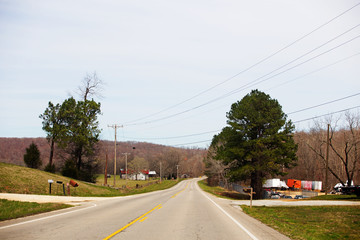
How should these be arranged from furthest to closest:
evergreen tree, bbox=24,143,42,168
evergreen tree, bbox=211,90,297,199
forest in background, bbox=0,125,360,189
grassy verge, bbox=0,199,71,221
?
1. forest in background, bbox=0,125,360,189
2. evergreen tree, bbox=24,143,42,168
3. evergreen tree, bbox=211,90,297,199
4. grassy verge, bbox=0,199,71,221

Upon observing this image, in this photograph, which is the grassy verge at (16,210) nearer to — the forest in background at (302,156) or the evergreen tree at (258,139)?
the evergreen tree at (258,139)

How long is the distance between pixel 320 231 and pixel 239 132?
30365 millimetres

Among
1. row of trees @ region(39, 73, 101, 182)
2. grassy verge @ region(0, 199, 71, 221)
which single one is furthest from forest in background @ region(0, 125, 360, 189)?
grassy verge @ region(0, 199, 71, 221)

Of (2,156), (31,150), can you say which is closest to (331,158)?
(31,150)

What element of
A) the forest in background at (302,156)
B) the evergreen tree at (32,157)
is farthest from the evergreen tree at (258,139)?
the evergreen tree at (32,157)

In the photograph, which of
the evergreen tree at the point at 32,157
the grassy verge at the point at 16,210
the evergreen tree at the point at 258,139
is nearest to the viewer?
the grassy verge at the point at 16,210

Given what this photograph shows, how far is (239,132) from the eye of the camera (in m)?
41.6

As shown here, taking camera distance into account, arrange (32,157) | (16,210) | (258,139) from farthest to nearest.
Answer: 1. (32,157)
2. (258,139)
3. (16,210)

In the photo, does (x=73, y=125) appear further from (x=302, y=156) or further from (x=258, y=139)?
(x=302, y=156)

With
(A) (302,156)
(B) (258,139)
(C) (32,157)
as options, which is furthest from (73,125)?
(A) (302,156)

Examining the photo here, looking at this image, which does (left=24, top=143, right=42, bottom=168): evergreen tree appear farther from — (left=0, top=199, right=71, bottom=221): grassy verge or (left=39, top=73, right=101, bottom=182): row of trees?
(left=0, top=199, right=71, bottom=221): grassy verge

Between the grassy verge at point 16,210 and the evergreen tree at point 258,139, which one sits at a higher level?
the evergreen tree at point 258,139

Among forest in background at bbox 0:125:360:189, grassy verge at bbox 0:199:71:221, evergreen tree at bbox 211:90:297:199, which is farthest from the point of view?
forest in background at bbox 0:125:360:189

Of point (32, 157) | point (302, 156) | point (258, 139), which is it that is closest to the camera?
point (258, 139)
